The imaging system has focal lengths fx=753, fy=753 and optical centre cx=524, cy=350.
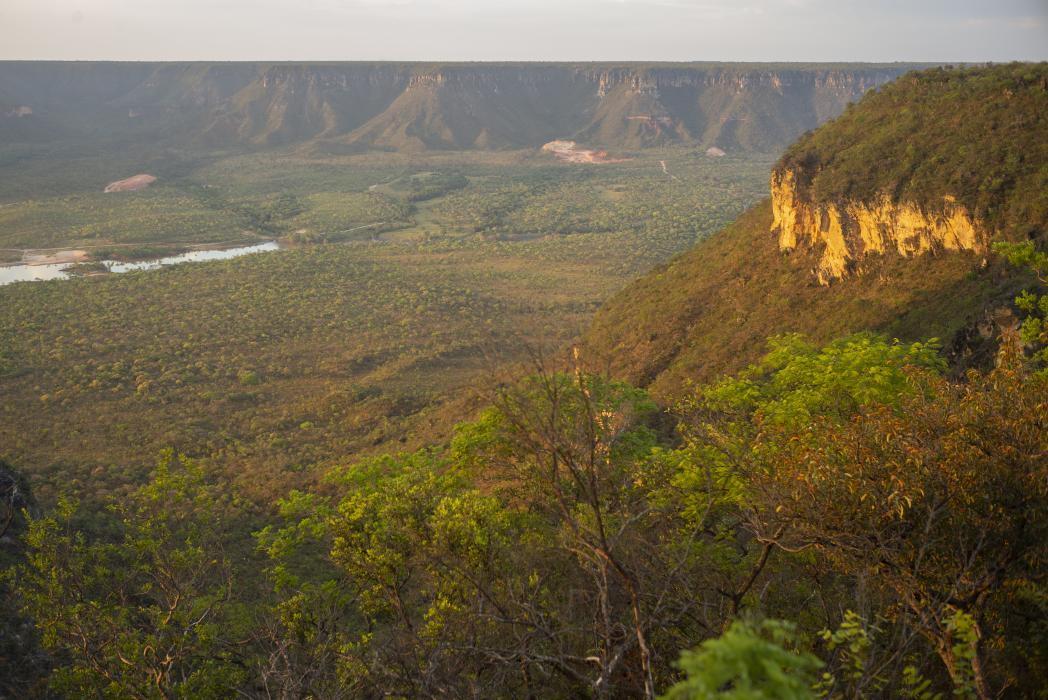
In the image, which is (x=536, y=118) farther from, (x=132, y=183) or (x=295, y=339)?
(x=295, y=339)

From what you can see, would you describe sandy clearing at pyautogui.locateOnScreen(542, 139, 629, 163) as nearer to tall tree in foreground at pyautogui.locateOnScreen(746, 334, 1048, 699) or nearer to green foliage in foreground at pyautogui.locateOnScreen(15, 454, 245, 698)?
green foliage in foreground at pyautogui.locateOnScreen(15, 454, 245, 698)

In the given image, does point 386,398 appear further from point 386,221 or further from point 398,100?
point 398,100

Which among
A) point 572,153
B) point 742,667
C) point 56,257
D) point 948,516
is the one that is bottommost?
point 56,257

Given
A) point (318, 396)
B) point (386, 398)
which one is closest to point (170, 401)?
point (318, 396)

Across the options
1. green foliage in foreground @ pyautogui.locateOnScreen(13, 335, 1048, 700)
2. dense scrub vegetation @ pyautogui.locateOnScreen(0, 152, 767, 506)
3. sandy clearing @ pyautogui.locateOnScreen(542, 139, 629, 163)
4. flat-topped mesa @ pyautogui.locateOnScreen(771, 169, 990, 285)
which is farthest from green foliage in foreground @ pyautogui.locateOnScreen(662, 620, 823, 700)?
sandy clearing @ pyautogui.locateOnScreen(542, 139, 629, 163)

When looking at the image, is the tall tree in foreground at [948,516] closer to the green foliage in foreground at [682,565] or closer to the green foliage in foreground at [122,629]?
the green foliage in foreground at [682,565]

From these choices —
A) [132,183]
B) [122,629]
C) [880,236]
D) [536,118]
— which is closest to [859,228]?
[880,236]
